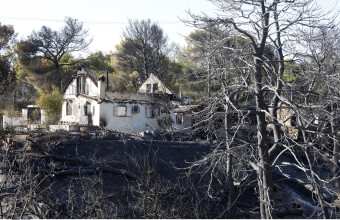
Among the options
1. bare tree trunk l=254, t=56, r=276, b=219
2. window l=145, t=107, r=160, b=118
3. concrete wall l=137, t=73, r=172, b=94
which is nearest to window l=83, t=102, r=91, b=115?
window l=145, t=107, r=160, b=118

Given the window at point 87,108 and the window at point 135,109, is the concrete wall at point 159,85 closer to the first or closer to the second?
the window at point 135,109

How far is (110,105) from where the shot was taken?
30.8 meters

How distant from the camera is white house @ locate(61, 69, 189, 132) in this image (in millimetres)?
30438

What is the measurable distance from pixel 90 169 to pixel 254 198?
25.0ft

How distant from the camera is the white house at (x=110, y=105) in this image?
30438 mm

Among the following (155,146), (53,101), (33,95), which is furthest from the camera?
(33,95)

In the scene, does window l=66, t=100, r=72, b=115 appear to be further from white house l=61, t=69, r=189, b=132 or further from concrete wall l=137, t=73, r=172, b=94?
concrete wall l=137, t=73, r=172, b=94

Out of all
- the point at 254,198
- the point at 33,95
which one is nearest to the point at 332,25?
the point at 254,198

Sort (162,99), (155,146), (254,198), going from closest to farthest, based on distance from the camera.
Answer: (254,198), (155,146), (162,99)

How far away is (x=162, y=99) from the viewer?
33.8m

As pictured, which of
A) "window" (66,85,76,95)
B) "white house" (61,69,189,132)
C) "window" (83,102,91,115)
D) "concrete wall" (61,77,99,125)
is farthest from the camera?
"window" (66,85,76,95)

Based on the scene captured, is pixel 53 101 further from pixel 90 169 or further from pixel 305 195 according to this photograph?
pixel 305 195

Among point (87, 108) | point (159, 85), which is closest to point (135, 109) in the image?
point (87, 108)

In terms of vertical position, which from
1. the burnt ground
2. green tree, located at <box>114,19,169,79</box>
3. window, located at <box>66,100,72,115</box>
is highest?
green tree, located at <box>114,19,169,79</box>
